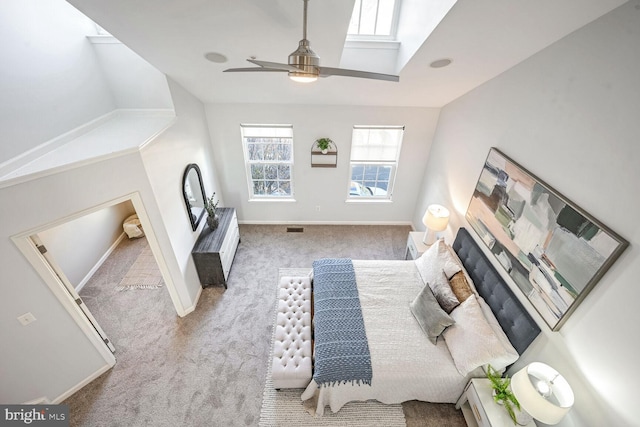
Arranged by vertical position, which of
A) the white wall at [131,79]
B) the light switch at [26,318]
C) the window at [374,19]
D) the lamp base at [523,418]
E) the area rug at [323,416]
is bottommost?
the area rug at [323,416]

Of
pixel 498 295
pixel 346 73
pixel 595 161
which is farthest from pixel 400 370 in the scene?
pixel 346 73

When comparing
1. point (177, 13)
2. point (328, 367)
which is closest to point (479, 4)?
point (177, 13)

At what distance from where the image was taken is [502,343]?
7.75ft

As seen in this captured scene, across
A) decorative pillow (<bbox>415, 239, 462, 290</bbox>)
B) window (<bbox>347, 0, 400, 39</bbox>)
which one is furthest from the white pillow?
window (<bbox>347, 0, 400, 39</bbox>)

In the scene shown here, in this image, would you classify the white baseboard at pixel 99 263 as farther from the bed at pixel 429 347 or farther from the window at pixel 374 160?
the window at pixel 374 160

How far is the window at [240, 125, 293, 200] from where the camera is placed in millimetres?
4422

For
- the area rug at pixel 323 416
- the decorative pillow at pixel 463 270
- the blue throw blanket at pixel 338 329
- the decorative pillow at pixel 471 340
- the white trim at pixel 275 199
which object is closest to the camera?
the decorative pillow at pixel 471 340

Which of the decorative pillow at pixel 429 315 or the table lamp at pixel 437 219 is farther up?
the table lamp at pixel 437 219

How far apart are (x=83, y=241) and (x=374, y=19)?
16.1 ft

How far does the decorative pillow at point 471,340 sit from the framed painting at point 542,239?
17.3 inches

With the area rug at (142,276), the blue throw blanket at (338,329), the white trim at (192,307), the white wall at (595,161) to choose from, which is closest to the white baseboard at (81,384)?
the white trim at (192,307)

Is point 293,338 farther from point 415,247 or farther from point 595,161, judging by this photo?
point 595,161

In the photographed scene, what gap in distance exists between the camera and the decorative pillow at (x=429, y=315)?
2.57 m

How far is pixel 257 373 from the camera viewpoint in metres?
2.87
